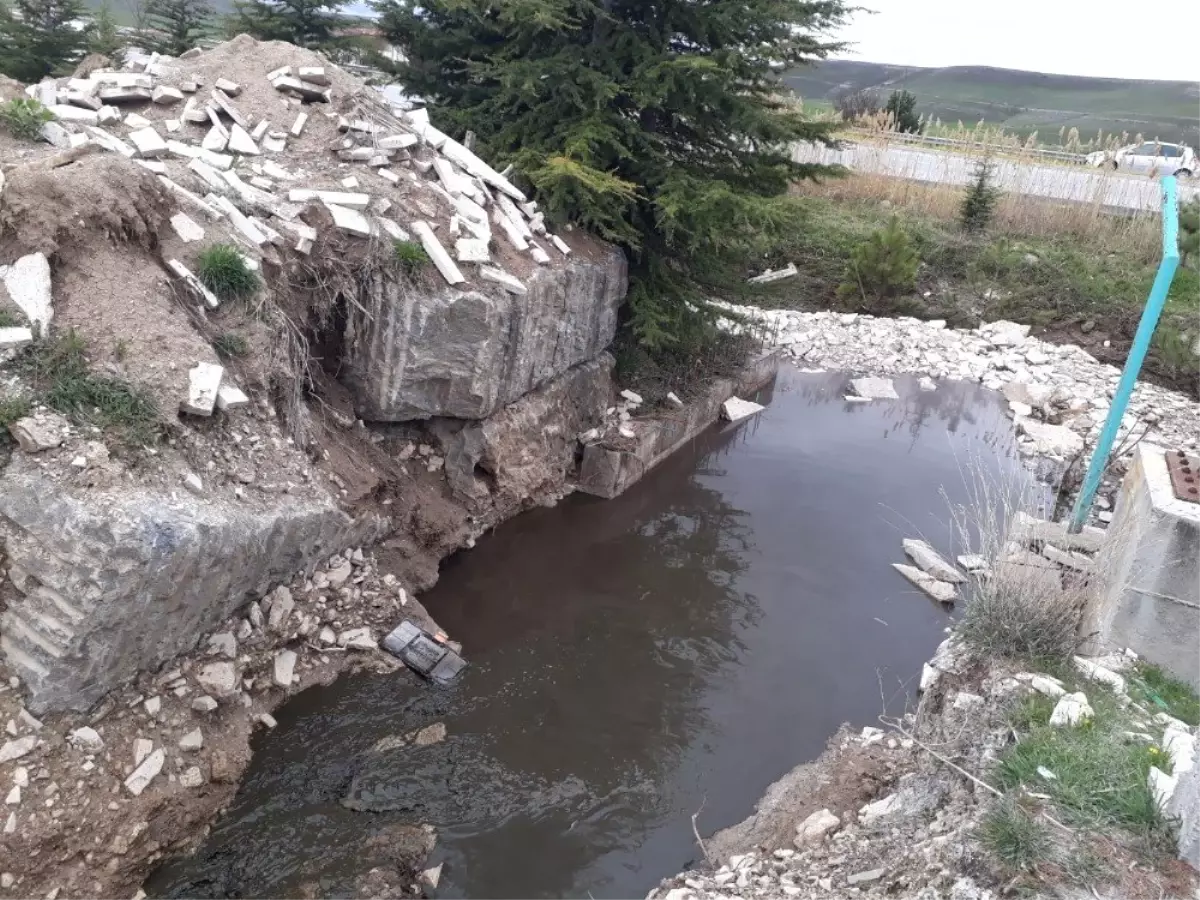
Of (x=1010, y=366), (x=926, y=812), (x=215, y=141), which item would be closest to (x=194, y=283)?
(x=215, y=141)

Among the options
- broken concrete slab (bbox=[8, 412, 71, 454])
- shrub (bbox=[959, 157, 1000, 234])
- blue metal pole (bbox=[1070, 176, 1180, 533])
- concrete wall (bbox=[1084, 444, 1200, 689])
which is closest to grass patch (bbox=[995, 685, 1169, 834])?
concrete wall (bbox=[1084, 444, 1200, 689])

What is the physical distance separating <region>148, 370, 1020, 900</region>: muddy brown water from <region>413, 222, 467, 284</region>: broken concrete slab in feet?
7.92

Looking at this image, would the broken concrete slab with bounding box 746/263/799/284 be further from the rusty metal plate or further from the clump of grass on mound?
the clump of grass on mound

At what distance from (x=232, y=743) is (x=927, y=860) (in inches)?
152

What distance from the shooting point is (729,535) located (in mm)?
8633

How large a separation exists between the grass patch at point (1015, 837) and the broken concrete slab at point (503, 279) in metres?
5.54

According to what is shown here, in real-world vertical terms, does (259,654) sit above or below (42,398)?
below

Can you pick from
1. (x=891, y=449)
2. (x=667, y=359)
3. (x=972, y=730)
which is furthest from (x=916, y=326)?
(x=972, y=730)

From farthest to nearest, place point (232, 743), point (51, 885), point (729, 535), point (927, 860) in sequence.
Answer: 1. point (729, 535)
2. point (232, 743)
3. point (51, 885)
4. point (927, 860)

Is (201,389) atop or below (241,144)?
below

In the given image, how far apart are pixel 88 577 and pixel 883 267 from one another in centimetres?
1412

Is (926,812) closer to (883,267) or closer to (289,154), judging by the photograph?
(289,154)

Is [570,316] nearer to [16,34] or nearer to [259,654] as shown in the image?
[259,654]

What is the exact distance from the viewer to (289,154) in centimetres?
777
